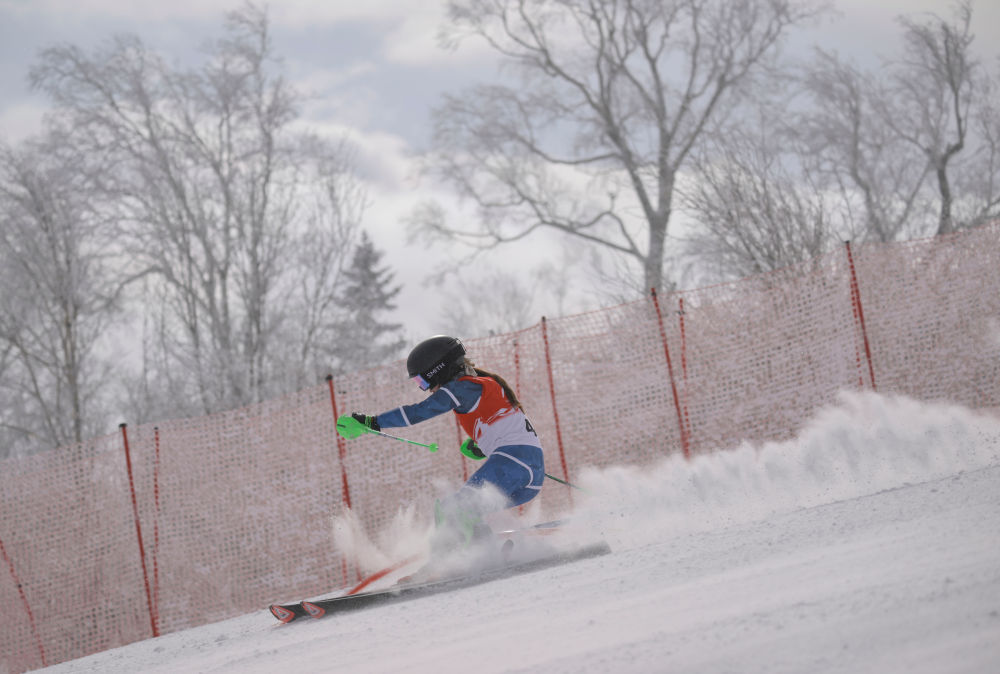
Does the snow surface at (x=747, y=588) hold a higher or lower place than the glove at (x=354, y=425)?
lower

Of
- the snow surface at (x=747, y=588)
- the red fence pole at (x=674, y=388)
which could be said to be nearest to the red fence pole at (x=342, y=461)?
the snow surface at (x=747, y=588)

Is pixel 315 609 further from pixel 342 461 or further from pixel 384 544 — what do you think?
pixel 342 461

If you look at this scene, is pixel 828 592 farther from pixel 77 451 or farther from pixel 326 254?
pixel 326 254

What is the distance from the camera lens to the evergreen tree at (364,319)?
987 inches

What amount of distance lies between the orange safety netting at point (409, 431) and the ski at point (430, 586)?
328 cm

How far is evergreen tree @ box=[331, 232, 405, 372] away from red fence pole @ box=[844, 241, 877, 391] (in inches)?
654

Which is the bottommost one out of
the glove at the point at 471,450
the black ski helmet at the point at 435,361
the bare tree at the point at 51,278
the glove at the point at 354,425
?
the glove at the point at 471,450

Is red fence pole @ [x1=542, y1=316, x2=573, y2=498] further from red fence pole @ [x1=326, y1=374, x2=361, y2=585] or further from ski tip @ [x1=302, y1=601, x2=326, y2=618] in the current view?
ski tip @ [x1=302, y1=601, x2=326, y2=618]

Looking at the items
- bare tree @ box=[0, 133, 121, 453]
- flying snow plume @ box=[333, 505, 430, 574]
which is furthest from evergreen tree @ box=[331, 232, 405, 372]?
flying snow plume @ box=[333, 505, 430, 574]

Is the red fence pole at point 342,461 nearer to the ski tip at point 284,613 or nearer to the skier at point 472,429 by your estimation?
the ski tip at point 284,613

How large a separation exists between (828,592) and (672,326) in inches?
288

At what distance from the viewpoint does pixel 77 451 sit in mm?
9211

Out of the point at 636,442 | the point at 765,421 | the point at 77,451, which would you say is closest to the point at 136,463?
the point at 77,451

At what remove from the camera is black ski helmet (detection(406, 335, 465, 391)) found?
557 centimetres
